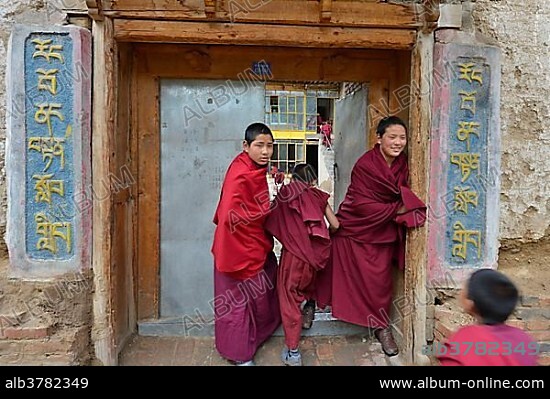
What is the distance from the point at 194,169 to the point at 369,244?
1.46 metres

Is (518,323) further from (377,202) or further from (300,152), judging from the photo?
(300,152)

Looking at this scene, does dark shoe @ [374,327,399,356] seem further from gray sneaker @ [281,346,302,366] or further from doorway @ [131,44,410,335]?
doorway @ [131,44,410,335]

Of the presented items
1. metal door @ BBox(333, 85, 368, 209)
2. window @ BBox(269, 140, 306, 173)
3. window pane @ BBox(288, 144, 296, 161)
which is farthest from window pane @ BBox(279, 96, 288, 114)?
metal door @ BBox(333, 85, 368, 209)

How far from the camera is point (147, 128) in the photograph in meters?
4.07

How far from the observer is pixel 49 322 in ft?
10.5

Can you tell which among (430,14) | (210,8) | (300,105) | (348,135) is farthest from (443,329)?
(300,105)

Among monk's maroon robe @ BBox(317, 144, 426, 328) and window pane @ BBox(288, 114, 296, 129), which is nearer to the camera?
monk's maroon robe @ BBox(317, 144, 426, 328)

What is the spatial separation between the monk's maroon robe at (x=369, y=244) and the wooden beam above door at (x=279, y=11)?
2.88 feet

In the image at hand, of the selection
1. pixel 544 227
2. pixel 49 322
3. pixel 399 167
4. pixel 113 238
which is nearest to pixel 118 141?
pixel 113 238

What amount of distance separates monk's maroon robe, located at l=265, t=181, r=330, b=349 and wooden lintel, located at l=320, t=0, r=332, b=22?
108cm

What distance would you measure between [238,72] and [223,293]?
1.69 metres

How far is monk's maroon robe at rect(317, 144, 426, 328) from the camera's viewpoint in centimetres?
369

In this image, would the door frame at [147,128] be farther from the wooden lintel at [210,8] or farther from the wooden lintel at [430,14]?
the wooden lintel at [210,8]

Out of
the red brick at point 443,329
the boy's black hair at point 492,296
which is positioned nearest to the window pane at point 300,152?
the red brick at point 443,329
